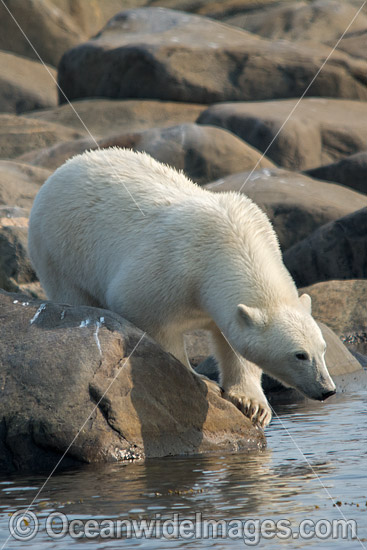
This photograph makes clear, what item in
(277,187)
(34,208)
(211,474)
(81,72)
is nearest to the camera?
(211,474)

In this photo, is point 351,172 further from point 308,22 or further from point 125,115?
point 308,22

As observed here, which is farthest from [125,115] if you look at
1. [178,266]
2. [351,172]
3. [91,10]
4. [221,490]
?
[221,490]

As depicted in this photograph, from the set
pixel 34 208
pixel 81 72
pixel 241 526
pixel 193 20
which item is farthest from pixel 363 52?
pixel 241 526

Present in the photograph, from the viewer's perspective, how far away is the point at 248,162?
16266 mm

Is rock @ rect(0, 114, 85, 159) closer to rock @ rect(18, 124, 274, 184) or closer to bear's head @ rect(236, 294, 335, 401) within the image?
rock @ rect(18, 124, 274, 184)

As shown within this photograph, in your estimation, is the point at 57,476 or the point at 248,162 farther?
the point at 248,162

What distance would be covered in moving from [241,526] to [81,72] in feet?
64.7

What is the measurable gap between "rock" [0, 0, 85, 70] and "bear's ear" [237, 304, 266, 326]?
85.2ft

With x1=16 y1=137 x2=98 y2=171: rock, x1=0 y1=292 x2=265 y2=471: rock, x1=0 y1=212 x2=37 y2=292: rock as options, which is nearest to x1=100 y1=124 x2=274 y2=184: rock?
x1=16 y1=137 x2=98 y2=171: rock

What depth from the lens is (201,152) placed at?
1595 centimetres

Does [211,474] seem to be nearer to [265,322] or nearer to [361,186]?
[265,322]

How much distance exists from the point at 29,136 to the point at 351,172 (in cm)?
745

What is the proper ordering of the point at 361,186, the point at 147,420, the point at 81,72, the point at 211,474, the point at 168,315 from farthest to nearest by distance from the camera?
the point at 81,72 < the point at 361,186 < the point at 168,315 < the point at 147,420 < the point at 211,474

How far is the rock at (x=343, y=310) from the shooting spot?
10688 millimetres
